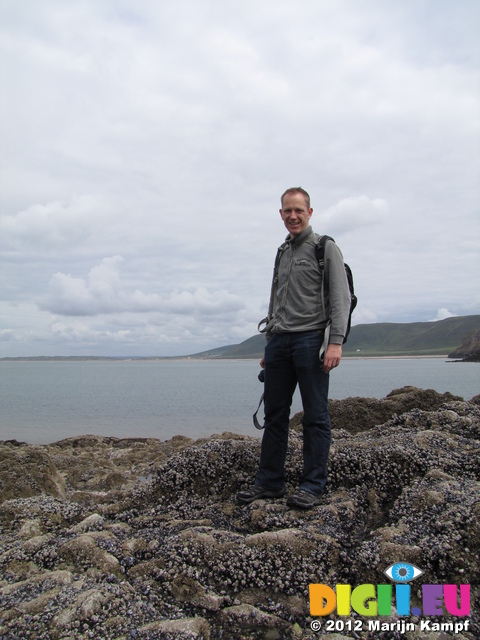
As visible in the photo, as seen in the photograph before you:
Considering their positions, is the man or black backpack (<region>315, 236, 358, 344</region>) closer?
the man

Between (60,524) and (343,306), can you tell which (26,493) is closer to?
(60,524)

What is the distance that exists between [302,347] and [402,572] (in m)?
2.41

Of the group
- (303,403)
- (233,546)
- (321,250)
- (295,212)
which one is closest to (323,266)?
(321,250)

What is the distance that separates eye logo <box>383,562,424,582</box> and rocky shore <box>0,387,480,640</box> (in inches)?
1.8

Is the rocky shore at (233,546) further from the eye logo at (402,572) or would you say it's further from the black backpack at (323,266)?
the black backpack at (323,266)

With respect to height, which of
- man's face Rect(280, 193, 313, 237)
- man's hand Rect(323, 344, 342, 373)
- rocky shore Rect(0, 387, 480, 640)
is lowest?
rocky shore Rect(0, 387, 480, 640)

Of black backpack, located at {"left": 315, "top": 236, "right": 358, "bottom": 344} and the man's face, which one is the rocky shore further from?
the man's face

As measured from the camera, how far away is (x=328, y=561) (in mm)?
3988

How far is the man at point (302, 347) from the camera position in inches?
203

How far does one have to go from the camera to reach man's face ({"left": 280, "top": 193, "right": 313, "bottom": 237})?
17.9 ft

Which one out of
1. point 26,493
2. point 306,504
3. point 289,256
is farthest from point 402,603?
point 26,493

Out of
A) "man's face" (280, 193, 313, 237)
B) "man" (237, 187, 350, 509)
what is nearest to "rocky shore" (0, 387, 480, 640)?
"man" (237, 187, 350, 509)

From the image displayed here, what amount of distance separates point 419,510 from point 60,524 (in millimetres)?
3951

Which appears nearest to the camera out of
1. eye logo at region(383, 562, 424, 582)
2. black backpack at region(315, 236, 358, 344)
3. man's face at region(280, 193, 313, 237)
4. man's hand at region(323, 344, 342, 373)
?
eye logo at region(383, 562, 424, 582)
